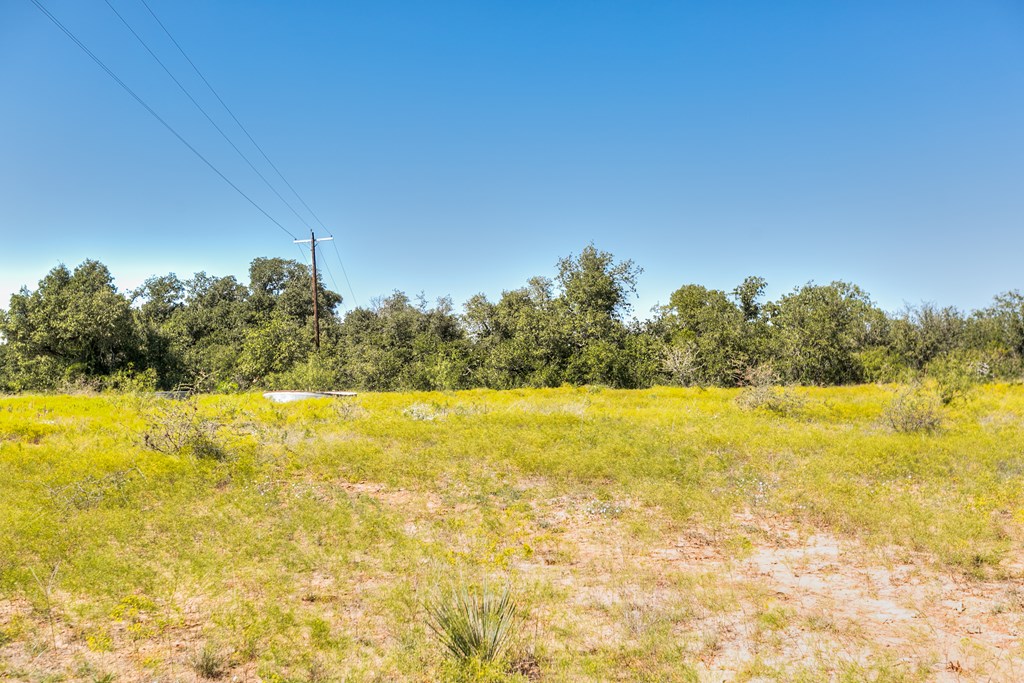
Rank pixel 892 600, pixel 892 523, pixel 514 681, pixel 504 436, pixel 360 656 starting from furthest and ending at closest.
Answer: pixel 504 436
pixel 892 523
pixel 892 600
pixel 360 656
pixel 514 681

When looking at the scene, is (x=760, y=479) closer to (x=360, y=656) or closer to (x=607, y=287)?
(x=360, y=656)

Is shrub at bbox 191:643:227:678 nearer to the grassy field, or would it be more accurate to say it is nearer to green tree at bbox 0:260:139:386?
the grassy field

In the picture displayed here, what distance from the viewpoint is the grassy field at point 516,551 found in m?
4.71

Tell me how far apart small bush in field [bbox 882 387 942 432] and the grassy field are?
15.4 inches

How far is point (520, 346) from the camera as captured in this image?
28.9 metres

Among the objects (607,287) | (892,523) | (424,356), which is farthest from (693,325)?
(892,523)

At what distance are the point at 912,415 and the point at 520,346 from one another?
18.1 metres

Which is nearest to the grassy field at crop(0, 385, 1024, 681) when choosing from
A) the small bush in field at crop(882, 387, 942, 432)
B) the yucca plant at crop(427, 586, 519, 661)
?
the yucca plant at crop(427, 586, 519, 661)

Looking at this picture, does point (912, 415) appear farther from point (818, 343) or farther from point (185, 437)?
point (818, 343)

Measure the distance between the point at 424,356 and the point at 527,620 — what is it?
2696cm

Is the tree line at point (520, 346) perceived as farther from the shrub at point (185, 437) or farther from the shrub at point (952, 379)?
the shrub at point (185, 437)

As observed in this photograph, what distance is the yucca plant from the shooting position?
4609mm

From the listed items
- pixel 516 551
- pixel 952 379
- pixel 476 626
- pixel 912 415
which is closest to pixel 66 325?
pixel 516 551

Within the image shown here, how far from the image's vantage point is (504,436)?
12750 millimetres
